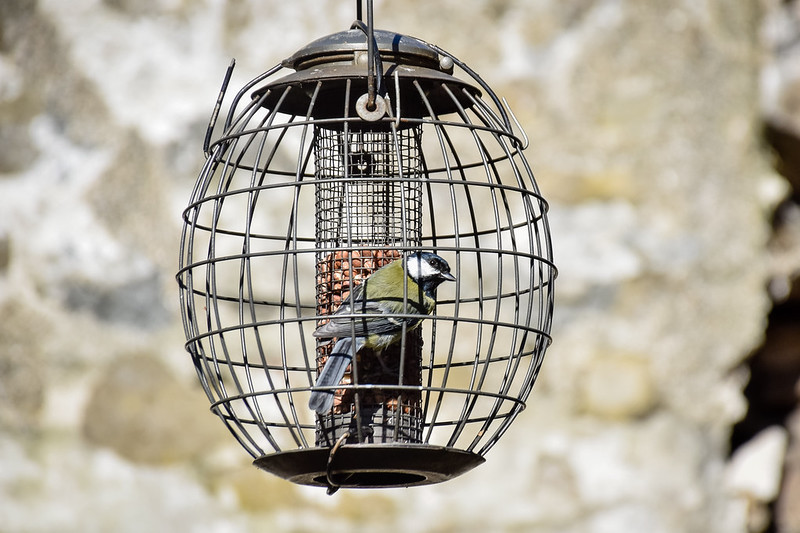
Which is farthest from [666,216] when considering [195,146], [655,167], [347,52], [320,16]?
[347,52]

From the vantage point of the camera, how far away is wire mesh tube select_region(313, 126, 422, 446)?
3416 mm

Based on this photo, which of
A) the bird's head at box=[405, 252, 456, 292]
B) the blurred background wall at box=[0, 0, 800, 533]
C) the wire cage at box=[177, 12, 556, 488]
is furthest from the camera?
the blurred background wall at box=[0, 0, 800, 533]

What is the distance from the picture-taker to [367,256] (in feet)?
12.4

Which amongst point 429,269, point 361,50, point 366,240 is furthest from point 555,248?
point 361,50

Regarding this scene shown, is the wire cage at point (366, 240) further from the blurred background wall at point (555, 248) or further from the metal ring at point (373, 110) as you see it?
the blurred background wall at point (555, 248)

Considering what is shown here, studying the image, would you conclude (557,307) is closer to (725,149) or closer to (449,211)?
(449,211)

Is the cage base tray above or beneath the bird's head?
beneath

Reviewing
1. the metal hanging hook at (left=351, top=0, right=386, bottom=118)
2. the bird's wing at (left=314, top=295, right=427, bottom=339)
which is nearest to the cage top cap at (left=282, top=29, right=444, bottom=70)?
the metal hanging hook at (left=351, top=0, right=386, bottom=118)

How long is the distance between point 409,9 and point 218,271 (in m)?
1.66

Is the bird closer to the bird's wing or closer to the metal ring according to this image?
the bird's wing

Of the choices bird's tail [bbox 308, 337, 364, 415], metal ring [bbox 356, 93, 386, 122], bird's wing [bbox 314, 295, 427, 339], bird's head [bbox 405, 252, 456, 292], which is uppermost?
A: metal ring [bbox 356, 93, 386, 122]

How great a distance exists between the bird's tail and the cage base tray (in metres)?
0.17

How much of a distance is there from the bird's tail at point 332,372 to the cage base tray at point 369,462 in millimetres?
173

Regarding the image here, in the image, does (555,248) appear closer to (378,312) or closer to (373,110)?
(378,312)
